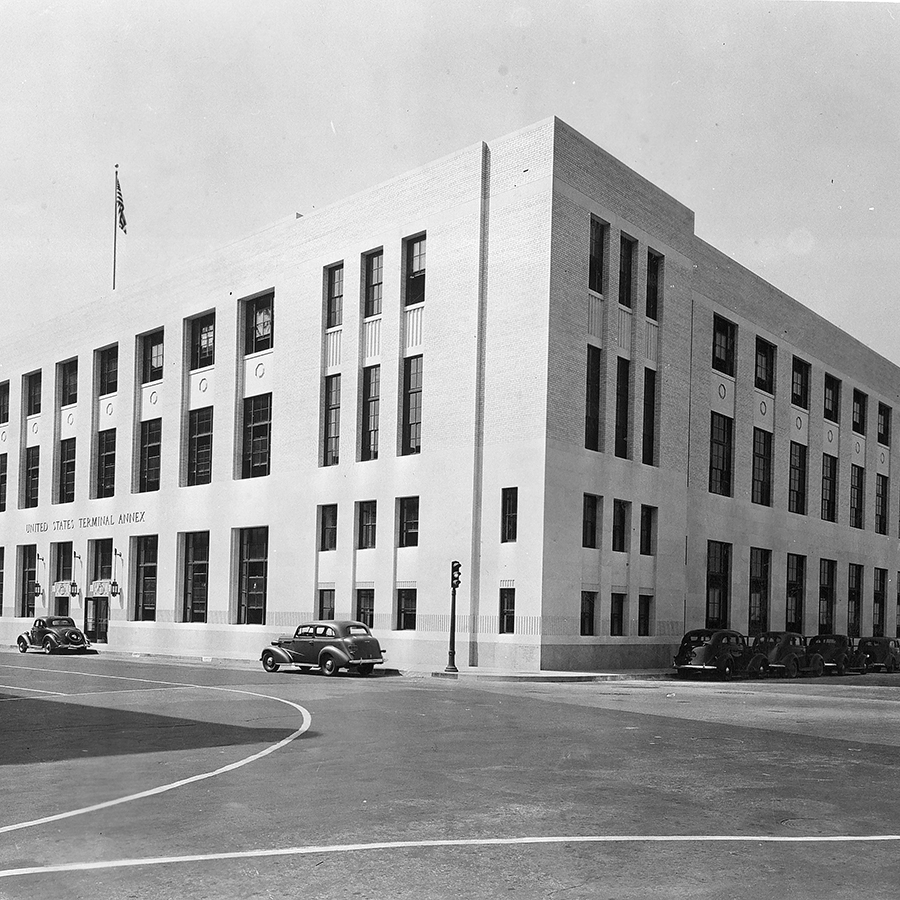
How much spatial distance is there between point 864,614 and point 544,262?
32746mm

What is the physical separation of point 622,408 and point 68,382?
32.5m

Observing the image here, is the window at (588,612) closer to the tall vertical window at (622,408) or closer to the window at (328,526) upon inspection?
the tall vertical window at (622,408)

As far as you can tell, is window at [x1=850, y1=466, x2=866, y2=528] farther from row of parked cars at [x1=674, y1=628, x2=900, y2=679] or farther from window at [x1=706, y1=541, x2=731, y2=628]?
window at [x1=706, y1=541, x2=731, y2=628]

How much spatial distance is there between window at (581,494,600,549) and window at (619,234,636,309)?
24.9 feet

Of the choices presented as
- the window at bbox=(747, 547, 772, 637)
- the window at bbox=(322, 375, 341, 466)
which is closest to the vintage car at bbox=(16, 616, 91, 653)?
the window at bbox=(322, 375, 341, 466)

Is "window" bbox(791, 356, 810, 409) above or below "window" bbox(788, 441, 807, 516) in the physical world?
above

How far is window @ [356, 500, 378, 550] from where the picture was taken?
41.8 meters

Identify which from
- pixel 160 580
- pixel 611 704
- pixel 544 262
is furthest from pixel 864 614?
pixel 611 704

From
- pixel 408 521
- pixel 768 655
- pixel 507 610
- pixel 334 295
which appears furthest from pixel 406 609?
pixel 334 295

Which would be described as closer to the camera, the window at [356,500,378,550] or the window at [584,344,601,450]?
the window at [584,344,601,450]

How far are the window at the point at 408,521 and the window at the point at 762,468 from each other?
690 inches

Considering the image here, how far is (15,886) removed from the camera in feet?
24.0

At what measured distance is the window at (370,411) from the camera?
42.3m

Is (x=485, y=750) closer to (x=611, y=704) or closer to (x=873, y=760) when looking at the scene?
(x=873, y=760)
